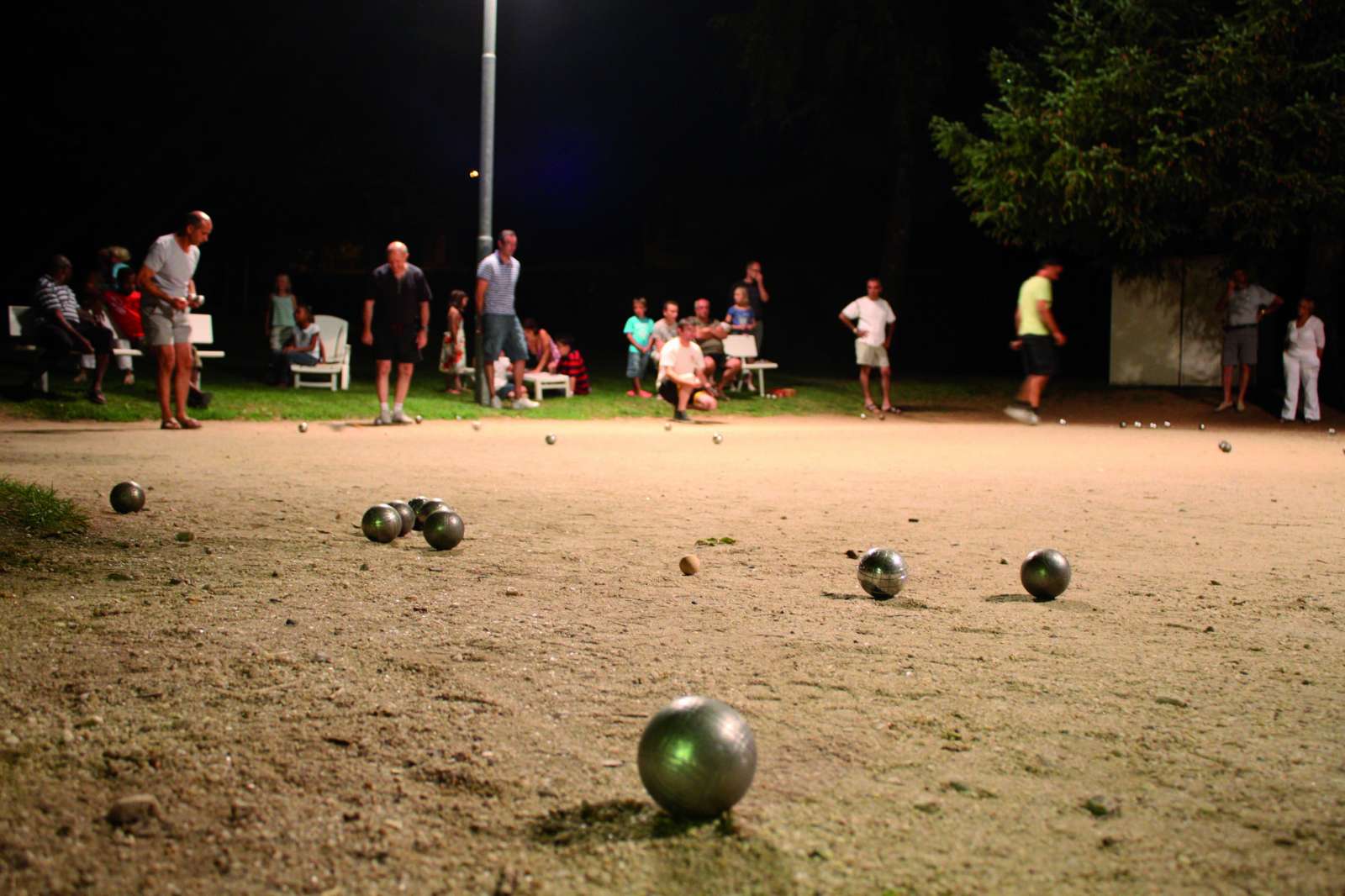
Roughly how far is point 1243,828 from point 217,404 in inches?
645

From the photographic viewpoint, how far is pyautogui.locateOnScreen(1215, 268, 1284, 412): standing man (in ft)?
65.3

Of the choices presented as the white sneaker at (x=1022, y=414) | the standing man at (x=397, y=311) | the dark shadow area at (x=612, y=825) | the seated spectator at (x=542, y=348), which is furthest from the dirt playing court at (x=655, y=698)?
the seated spectator at (x=542, y=348)

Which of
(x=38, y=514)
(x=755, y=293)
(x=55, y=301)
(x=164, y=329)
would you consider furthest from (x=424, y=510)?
(x=755, y=293)

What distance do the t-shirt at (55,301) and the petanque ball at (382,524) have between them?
11.2 m

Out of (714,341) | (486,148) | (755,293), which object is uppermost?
(486,148)

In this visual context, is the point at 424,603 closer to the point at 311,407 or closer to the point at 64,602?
the point at 64,602

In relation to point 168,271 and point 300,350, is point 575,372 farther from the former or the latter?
point 168,271

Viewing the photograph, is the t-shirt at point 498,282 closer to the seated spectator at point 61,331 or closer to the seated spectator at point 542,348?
the seated spectator at point 542,348

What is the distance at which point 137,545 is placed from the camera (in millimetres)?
6508

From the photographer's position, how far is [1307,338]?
19.0m

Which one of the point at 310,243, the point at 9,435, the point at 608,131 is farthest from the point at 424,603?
the point at 608,131

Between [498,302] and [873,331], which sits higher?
[498,302]

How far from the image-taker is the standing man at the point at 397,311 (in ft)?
50.3

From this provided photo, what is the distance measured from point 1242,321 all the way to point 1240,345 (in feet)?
1.47
